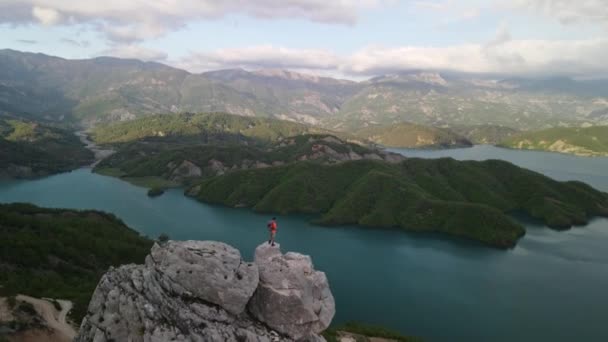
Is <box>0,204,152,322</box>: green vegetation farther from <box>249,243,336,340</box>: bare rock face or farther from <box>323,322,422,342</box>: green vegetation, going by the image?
<box>323,322,422,342</box>: green vegetation

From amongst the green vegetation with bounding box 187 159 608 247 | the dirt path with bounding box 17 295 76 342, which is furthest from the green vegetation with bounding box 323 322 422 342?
the green vegetation with bounding box 187 159 608 247

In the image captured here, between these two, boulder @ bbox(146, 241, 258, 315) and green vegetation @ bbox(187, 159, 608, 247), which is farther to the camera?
green vegetation @ bbox(187, 159, 608, 247)

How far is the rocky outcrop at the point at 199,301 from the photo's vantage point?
25391mm

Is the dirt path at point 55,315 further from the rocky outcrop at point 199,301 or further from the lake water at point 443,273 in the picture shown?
the lake water at point 443,273

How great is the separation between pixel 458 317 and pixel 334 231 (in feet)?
222

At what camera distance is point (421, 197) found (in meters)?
160

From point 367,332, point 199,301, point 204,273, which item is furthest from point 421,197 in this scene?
point 199,301

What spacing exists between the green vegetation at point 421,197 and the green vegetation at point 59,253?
7934 centimetres

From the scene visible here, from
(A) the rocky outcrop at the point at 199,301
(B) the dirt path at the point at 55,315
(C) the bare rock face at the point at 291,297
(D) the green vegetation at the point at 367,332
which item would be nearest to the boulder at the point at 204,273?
(A) the rocky outcrop at the point at 199,301

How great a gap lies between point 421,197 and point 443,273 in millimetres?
56871

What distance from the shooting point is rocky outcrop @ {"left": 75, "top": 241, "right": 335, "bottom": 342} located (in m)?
25.4

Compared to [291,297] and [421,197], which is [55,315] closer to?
[291,297]

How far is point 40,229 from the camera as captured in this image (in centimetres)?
8769

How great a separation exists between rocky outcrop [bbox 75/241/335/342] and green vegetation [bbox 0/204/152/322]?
1072 inches
